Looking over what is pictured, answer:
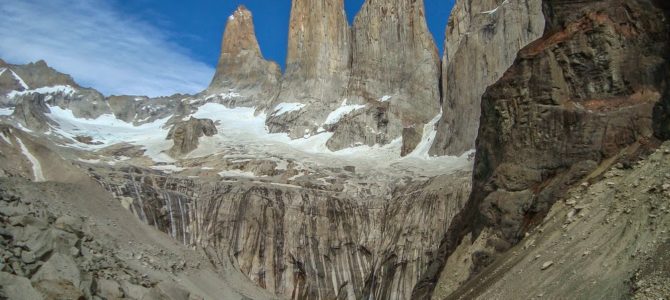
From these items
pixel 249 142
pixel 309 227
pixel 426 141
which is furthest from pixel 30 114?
pixel 309 227

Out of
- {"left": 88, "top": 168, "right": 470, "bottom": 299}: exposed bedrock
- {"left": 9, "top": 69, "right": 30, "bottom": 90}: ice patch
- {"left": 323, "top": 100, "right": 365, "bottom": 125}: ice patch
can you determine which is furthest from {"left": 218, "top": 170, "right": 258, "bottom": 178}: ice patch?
{"left": 9, "top": 69, "right": 30, "bottom": 90}: ice patch

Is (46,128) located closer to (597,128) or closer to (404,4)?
(404,4)

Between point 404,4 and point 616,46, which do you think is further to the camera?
point 404,4

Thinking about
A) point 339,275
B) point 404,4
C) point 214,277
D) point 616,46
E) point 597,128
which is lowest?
point 339,275

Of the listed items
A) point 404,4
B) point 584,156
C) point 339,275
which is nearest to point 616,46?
point 584,156

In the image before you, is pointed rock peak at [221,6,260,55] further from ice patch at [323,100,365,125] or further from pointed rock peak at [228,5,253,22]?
ice patch at [323,100,365,125]

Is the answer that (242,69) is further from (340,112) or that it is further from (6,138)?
(6,138)
